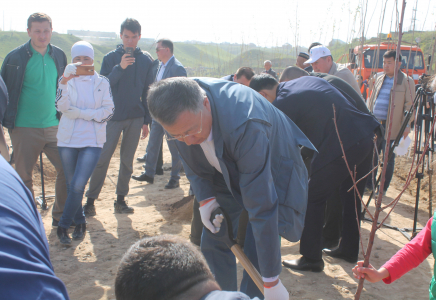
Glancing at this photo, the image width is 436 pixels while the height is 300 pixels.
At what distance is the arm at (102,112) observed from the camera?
128 inches

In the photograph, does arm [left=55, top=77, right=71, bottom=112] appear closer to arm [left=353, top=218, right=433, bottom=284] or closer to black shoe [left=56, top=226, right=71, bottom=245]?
black shoe [left=56, top=226, right=71, bottom=245]

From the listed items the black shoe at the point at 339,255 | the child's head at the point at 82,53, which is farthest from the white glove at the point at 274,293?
the child's head at the point at 82,53

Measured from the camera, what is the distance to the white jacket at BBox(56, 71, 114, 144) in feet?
10.3

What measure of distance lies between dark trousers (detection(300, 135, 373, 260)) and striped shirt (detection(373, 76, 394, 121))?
2.41 m

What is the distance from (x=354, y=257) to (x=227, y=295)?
2.62 metres

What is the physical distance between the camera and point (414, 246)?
167cm

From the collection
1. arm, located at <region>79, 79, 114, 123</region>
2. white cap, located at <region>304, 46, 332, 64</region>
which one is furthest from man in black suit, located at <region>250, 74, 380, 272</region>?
arm, located at <region>79, 79, 114, 123</region>

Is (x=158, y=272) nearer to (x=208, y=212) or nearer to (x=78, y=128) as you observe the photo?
(x=208, y=212)

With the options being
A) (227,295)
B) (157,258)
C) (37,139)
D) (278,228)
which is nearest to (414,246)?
(278,228)

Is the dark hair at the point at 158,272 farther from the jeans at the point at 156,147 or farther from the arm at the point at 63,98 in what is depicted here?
the jeans at the point at 156,147

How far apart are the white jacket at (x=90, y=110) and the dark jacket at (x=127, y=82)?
766 mm

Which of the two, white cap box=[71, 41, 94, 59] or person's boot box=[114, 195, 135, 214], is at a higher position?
white cap box=[71, 41, 94, 59]

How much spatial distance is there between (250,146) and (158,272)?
0.84 meters

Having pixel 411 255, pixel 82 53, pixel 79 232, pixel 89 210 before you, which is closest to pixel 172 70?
pixel 82 53
